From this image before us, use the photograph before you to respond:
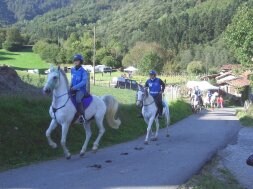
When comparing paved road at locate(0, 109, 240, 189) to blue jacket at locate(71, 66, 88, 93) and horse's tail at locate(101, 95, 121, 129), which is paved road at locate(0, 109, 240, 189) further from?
blue jacket at locate(71, 66, 88, 93)

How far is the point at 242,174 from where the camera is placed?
40.8 ft

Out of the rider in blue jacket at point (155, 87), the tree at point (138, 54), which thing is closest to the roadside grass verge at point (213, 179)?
the rider in blue jacket at point (155, 87)

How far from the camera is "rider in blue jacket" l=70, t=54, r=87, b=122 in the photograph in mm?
12703

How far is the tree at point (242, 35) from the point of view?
34.1 m

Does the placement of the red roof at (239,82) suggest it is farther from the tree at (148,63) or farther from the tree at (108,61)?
the tree at (108,61)

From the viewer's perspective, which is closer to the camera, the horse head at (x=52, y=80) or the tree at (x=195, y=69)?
the horse head at (x=52, y=80)

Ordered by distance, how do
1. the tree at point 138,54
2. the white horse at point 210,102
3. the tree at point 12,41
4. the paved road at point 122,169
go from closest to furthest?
the paved road at point 122,169 → the white horse at point 210,102 → the tree at point 12,41 → the tree at point 138,54

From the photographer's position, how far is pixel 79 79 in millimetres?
12922

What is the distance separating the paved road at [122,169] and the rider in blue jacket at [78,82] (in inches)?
59.7

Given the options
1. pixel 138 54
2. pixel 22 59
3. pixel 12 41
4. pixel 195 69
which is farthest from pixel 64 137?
pixel 12 41

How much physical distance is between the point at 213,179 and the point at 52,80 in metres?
4.56

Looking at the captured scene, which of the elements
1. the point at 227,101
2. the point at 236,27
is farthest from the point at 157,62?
the point at 236,27

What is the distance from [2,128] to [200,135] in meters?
10.8

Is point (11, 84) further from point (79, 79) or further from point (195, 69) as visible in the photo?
point (195, 69)
